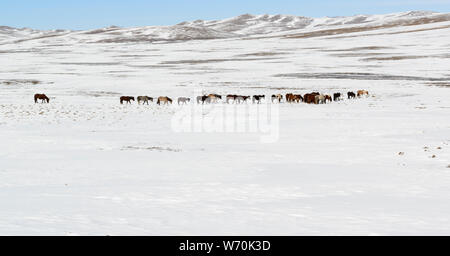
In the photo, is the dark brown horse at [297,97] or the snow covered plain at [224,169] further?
the dark brown horse at [297,97]

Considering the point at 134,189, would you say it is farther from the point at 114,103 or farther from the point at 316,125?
the point at 114,103

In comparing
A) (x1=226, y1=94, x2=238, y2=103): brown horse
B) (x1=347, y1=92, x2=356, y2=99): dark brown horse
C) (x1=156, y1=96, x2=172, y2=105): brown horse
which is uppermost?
(x1=347, y1=92, x2=356, y2=99): dark brown horse

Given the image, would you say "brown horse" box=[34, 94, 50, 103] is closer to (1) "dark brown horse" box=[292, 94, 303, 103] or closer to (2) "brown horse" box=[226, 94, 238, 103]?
(2) "brown horse" box=[226, 94, 238, 103]

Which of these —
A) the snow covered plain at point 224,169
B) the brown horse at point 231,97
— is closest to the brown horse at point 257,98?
the brown horse at point 231,97

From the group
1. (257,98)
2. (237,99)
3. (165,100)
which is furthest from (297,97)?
(165,100)

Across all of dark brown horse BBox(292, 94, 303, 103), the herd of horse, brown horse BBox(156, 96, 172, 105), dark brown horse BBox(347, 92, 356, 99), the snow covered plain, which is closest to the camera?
the snow covered plain

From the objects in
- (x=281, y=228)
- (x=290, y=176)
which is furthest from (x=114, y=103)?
(x=281, y=228)

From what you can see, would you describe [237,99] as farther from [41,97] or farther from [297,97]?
[41,97]

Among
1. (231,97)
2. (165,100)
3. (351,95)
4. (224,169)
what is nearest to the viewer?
(224,169)

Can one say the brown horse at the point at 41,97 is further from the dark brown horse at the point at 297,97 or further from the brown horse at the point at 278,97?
the dark brown horse at the point at 297,97

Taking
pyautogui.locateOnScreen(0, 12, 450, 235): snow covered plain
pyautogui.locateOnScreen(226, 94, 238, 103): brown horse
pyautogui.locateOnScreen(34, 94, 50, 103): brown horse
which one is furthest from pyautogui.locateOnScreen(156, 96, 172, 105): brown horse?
pyautogui.locateOnScreen(34, 94, 50, 103): brown horse

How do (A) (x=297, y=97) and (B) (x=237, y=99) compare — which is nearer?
(A) (x=297, y=97)
